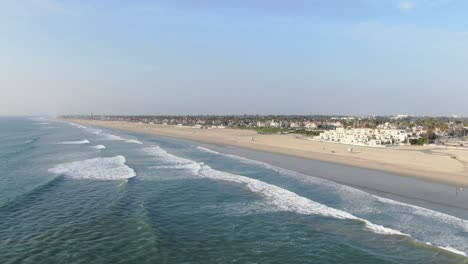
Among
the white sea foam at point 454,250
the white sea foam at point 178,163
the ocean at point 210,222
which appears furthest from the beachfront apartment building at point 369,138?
the white sea foam at point 454,250

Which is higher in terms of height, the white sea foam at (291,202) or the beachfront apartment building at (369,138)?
the beachfront apartment building at (369,138)

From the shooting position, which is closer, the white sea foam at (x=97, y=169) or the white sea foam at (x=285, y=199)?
the white sea foam at (x=285, y=199)

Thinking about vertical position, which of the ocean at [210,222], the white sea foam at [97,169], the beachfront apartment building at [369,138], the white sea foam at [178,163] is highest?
the beachfront apartment building at [369,138]

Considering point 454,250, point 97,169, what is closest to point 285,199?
point 454,250

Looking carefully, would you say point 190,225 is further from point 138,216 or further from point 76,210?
point 76,210

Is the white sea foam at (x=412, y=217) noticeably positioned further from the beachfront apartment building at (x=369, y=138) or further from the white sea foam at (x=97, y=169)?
the beachfront apartment building at (x=369, y=138)

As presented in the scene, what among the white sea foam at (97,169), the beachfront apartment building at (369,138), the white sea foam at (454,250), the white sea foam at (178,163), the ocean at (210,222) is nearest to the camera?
the ocean at (210,222)
